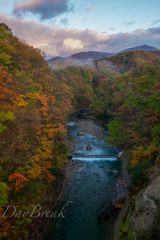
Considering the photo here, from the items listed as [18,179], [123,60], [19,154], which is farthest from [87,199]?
[123,60]

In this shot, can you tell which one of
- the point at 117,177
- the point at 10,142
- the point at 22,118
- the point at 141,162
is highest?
the point at 22,118

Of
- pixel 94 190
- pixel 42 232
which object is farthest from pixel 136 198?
pixel 42 232

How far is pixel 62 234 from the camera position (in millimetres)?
11875

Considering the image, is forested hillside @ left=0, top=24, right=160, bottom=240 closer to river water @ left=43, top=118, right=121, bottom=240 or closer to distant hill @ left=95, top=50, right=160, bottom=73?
river water @ left=43, top=118, right=121, bottom=240

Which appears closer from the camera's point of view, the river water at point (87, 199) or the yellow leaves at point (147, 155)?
the river water at point (87, 199)

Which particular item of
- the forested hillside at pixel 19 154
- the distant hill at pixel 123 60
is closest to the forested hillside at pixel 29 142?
the forested hillside at pixel 19 154

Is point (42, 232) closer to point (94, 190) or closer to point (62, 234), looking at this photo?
point (62, 234)

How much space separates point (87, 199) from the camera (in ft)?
50.9

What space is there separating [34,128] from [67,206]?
8.64 m

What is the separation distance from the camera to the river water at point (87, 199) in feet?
39.6

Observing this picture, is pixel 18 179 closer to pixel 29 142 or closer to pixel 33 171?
pixel 33 171

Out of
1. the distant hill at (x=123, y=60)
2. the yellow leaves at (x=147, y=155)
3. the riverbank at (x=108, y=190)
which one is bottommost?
the riverbank at (x=108, y=190)

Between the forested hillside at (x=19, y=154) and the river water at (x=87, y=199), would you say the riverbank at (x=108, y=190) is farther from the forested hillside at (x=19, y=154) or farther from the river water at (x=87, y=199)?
the forested hillside at (x=19, y=154)

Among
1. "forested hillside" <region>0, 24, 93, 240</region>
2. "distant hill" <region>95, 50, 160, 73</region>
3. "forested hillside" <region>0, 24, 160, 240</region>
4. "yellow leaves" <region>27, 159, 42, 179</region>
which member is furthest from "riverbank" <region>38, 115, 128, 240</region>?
"distant hill" <region>95, 50, 160, 73</region>
